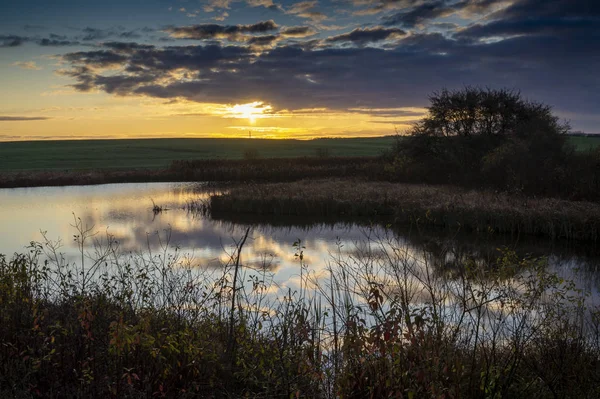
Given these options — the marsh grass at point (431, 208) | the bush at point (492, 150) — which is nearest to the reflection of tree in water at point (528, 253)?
the marsh grass at point (431, 208)

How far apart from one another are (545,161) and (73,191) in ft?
112

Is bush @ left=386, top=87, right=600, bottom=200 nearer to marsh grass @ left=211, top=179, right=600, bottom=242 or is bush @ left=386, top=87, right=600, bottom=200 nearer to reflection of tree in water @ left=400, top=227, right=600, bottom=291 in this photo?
marsh grass @ left=211, top=179, right=600, bottom=242

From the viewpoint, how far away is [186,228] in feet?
77.0

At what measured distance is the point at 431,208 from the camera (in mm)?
22812

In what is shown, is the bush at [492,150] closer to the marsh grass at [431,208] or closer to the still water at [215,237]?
the marsh grass at [431,208]

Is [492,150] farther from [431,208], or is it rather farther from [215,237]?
[215,237]

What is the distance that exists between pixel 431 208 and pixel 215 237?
32.6ft

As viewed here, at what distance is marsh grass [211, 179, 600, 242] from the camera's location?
19.7m

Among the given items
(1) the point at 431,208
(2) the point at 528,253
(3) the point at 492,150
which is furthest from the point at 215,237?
(3) the point at 492,150

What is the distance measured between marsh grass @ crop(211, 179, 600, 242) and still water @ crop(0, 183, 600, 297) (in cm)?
108

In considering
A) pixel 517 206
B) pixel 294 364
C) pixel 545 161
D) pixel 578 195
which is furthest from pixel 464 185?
pixel 294 364

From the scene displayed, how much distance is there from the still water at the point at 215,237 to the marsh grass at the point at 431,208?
108 cm

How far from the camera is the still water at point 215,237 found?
15.6m

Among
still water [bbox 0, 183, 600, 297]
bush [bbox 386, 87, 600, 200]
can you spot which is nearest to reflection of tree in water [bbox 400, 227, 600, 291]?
still water [bbox 0, 183, 600, 297]
